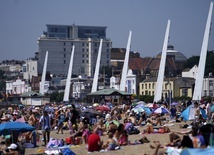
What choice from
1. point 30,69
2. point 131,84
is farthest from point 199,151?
point 30,69

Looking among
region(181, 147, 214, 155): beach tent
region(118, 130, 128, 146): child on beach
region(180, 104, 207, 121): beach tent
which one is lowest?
region(118, 130, 128, 146): child on beach

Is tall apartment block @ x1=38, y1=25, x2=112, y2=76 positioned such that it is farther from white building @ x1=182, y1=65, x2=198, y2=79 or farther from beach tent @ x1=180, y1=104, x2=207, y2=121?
beach tent @ x1=180, y1=104, x2=207, y2=121

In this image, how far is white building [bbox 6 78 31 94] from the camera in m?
163

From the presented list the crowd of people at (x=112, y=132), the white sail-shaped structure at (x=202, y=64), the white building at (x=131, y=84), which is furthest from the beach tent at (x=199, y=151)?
the white building at (x=131, y=84)

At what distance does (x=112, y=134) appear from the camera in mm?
20438

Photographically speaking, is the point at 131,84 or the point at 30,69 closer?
the point at 131,84

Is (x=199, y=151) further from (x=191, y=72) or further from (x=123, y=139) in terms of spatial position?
(x=191, y=72)

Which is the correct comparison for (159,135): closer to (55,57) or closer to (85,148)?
(85,148)

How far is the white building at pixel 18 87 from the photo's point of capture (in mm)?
163450

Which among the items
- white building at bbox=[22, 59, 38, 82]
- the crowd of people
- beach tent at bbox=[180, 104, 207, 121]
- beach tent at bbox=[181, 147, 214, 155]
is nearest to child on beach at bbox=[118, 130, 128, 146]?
the crowd of people

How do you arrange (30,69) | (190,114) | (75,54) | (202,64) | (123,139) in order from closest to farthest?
(123,139) → (190,114) → (202,64) → (30,69) → (75,54)

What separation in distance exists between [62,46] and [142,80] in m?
74.3

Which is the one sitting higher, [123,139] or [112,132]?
[112,132]

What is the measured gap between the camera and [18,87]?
16850cm
